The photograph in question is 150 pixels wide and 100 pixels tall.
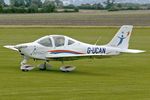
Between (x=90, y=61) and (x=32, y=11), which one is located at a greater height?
(x=90, y=61)

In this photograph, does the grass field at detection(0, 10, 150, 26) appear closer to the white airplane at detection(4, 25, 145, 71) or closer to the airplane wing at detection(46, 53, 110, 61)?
the white airplane at detection(4, 25, 145, 71)

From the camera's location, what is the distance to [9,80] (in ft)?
63.7

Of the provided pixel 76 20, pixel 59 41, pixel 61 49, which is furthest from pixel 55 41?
pixel 76 20

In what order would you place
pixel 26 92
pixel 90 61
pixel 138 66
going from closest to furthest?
pixel 26 92, pixel 138 66, pixel 90 61

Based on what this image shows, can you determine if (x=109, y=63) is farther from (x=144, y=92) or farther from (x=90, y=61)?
(x=144, y=92)

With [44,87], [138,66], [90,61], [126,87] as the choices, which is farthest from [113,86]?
[90,61]

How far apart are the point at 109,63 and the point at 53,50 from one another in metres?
4.71

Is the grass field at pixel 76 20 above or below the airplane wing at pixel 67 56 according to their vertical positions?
below

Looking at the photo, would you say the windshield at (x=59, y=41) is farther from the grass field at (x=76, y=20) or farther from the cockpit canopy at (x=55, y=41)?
the grass field at (x=76, y=20)

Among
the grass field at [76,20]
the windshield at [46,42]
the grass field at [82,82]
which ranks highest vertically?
the windshield at [46,42]

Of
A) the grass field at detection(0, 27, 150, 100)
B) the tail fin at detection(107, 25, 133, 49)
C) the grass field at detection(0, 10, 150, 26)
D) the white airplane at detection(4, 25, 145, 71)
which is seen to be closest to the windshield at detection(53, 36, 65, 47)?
the white airplane at detection(4, 25, 145, 71)

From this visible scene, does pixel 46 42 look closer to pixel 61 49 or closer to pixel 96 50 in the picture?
pixel 61 49

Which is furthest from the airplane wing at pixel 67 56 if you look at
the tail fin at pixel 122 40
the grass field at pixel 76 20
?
the grass field at pixel 76 20

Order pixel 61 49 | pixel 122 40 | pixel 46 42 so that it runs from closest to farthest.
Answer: pixel 61 49 < pixel 46 42 < pixel 122 40
